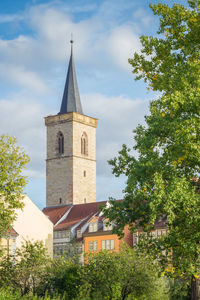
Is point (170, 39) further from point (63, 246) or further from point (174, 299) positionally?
point (63, 246)

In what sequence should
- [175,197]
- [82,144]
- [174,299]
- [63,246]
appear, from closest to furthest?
[175,197]
[174,299]
[63,246]
[82,144]

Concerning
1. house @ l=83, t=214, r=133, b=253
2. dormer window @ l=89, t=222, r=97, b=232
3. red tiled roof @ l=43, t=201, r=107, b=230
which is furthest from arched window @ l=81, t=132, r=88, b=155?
dormer window @ l=89, t=222, r=97, b=232

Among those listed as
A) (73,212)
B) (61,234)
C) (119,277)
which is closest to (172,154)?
(119,277)

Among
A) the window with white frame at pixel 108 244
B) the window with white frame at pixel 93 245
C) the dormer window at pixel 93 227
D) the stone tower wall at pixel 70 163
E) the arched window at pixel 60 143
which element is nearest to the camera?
the window with white frame at pixel 108 244

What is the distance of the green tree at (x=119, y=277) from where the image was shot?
84.6ft

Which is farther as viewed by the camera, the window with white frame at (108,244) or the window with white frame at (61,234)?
the window with white frame at (61,234)

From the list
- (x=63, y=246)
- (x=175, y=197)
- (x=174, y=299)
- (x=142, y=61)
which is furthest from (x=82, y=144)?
(x=175, y=197)

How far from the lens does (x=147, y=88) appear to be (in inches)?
907

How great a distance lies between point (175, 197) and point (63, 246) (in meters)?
61.3

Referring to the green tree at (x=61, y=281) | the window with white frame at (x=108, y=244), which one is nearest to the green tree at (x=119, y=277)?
the green tree at (x=61, y=281)

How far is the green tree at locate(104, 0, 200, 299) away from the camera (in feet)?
60.2

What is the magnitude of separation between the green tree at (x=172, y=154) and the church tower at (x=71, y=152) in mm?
69858

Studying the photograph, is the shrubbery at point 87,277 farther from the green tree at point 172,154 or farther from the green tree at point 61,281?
the green tree at point 172,154

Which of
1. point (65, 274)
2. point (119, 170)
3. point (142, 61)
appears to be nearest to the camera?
point (119, 170)
